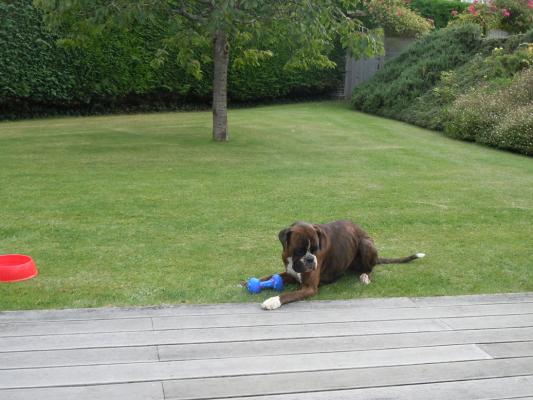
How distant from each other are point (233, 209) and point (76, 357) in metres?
4.44

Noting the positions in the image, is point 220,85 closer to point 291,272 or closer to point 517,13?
point 291,272

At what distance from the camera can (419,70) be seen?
66.1 ft

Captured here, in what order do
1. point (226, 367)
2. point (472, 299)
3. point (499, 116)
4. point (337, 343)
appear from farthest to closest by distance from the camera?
1. point (499, 116)
2. point (472, 299)
3. point (337, 343)
4. point (226, 367)

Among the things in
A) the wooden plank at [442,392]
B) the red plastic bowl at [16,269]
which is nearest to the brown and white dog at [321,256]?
the wooden plank at [442,392]

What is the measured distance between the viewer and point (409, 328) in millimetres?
4016

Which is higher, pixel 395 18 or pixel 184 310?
pixel 395 18

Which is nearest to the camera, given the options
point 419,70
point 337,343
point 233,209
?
point 337,343

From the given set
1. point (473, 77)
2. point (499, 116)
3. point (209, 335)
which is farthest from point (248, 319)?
point (473, 77)

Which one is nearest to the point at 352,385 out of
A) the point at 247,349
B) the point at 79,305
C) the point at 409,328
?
the point at 247,349

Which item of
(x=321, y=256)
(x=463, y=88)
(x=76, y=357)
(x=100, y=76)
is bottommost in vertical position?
(x=76, y=357)

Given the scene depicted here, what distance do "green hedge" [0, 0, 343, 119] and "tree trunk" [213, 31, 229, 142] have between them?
362cm

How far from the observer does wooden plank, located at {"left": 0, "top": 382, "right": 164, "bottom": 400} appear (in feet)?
9.75

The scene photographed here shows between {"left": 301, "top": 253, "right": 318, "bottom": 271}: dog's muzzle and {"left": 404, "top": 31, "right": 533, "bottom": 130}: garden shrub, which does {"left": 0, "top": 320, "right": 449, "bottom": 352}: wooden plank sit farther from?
{"left": 404, "top": 31, "right": 533, "bottom": 130}: garden shrub

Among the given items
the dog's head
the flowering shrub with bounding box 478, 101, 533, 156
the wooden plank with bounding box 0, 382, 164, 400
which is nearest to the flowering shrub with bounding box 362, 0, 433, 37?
the flowering shrub with bounding box 478, 101, 533, 156
